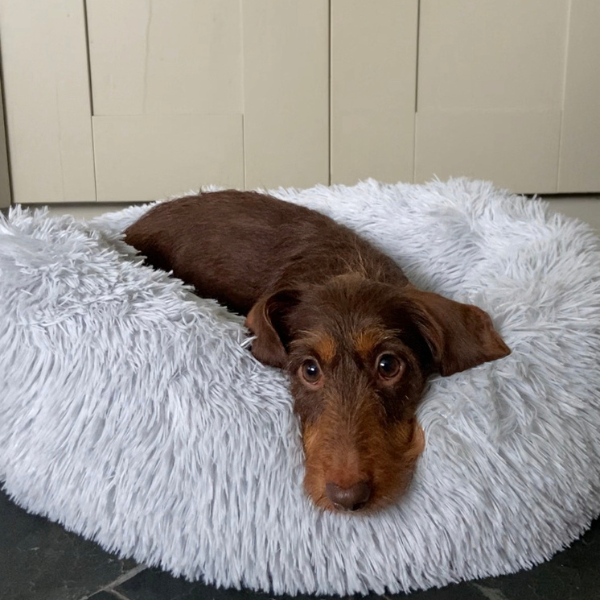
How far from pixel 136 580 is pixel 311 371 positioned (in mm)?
491

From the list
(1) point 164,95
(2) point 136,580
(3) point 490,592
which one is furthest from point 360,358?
(1) point 164,95

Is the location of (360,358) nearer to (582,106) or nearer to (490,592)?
(490,592)

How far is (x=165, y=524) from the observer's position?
131 cm

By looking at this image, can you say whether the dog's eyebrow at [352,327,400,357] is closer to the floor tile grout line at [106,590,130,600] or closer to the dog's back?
the dog's back

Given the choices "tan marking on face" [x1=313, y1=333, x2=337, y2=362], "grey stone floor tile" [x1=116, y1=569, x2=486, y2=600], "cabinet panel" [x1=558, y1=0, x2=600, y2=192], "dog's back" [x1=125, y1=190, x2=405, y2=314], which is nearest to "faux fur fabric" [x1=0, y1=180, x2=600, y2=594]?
"grey stone floor tile" [x1=116, y1=569, x2=486, y2=600]

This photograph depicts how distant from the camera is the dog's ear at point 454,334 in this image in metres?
1.36

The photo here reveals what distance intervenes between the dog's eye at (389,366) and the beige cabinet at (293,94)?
179cm

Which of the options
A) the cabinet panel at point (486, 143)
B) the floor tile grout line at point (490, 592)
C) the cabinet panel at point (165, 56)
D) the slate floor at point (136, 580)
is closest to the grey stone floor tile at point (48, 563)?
the slate floor at point (136, 580)

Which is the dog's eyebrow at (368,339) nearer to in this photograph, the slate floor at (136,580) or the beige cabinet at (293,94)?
the slate floor at (136,580)

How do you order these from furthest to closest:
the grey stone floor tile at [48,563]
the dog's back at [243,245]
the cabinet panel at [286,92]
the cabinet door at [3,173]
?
1. the cabinet door at [3,173]
2. the cabinet panel at [286,92]
3. the dog's back at [243,245]
4. the grey stone floor tile at [48,563]

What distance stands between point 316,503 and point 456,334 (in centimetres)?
41

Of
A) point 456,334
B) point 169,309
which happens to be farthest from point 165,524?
point 456,334

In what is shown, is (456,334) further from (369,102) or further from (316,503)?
(369,102)

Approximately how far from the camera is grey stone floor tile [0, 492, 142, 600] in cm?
127
